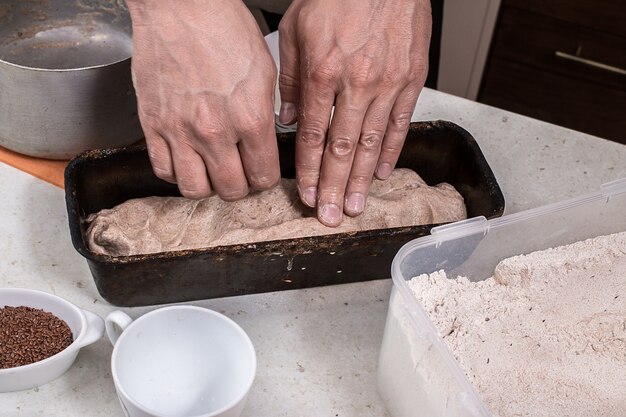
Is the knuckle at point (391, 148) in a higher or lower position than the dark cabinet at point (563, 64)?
higher

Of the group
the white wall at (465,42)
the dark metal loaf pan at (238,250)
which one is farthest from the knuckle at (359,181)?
the white wall at (465,42)

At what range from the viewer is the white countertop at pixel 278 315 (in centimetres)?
93

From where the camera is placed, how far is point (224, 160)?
0.96 meters

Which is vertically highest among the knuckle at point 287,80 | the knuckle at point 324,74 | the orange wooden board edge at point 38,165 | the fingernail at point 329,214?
the knuckle at point 324,74

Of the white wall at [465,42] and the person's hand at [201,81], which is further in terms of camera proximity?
the white wall at [465,42]

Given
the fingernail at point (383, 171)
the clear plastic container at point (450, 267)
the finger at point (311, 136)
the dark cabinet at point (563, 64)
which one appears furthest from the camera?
the dark cabinet at point (563, 64)

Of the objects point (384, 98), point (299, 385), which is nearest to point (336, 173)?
point (384, 98)

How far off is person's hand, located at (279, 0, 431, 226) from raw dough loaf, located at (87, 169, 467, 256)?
0.05 meters

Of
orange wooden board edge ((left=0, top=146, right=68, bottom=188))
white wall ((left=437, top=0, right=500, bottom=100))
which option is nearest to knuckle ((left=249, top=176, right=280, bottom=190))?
orange wooden board edge ((left=0, top=146, right=68, bottom=188))

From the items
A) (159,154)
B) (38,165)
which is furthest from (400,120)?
(38,165)

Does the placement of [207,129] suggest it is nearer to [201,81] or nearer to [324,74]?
[201,81]

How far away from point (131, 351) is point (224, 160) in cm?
26

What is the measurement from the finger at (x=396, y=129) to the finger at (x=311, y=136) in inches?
4.1

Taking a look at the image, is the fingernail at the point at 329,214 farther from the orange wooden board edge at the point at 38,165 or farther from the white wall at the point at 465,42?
the white wall at the point at 465,42
